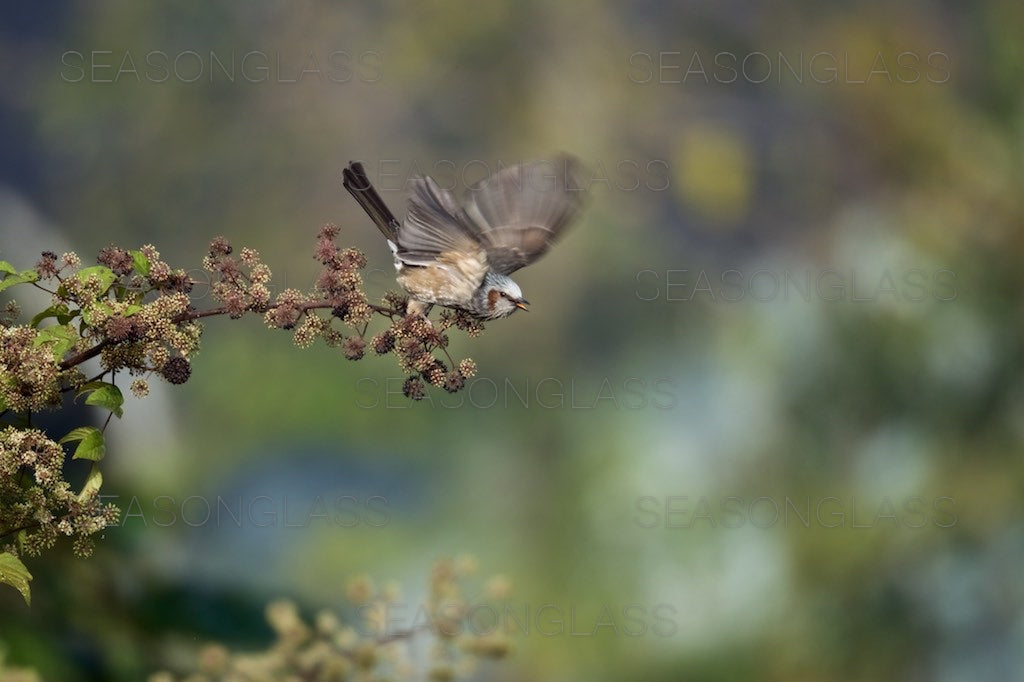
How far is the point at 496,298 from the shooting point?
4.60 feet

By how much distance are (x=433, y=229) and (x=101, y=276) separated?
16.3 inches

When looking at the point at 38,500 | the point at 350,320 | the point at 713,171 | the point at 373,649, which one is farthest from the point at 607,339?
the point at 38,500

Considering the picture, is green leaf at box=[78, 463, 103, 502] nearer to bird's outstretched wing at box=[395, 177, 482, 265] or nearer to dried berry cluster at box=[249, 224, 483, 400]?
dried berry cluster at box=[249, 224, 483, 400]

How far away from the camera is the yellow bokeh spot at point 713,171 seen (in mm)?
3629

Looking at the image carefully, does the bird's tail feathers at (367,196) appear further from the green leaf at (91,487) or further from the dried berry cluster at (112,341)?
the green leaf at (91,487)

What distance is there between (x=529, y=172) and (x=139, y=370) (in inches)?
17.7

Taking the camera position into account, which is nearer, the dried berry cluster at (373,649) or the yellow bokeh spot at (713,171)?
the dried berry cluster at (373,649)

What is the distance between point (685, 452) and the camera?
3611mm

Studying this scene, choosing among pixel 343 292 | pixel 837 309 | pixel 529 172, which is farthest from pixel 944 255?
pixel 343 292

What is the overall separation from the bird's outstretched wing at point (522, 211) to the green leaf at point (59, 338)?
17.7 inches

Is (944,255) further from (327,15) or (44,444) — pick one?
(44,444)

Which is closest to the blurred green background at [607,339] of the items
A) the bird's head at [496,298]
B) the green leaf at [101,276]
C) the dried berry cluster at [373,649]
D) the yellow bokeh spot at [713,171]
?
the yellow bokeh spot at [713,171]

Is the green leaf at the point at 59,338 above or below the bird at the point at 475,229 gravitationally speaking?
below

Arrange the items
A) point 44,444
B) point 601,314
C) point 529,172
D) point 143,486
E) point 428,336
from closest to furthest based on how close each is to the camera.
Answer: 1. point 44,444
2. point 428,336
3. point 529,172
4. point 143,486
5. point 601,314
